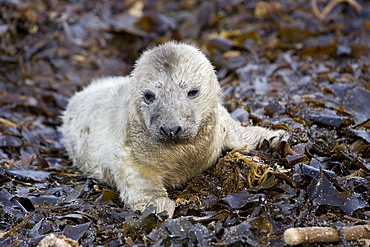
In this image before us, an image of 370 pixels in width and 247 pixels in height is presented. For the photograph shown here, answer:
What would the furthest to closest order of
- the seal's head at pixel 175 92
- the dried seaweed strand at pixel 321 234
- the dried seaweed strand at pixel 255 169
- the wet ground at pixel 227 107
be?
the dried seaweed strand at pixel 255 169 < the seal's head at pixel 175 92 < the wet ground at pixel 227 107 < the dried seaweed strand at pixel 321 234

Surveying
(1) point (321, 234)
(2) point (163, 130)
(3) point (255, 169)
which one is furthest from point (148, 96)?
(1) point (321, 234)

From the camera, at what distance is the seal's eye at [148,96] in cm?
429

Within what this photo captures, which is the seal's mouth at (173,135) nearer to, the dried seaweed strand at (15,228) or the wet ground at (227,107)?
the wet ground at (227,107)

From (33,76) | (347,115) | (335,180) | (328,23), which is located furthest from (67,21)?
(335,180)

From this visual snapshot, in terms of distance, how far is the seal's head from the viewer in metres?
4.06

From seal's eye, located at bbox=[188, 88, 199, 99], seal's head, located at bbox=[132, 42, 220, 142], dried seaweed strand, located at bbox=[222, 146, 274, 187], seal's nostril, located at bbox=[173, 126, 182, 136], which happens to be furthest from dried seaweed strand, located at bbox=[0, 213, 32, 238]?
dried seaweed strand, located at bbox=[222, 146, 274, 187]

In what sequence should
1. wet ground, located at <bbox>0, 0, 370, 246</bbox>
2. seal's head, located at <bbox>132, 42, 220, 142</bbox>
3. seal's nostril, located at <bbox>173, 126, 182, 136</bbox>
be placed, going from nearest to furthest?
wet ground, located at <bbox>0, 0, 370, 246</bbox> → seal's nostril, located at <bbox>173, 126, 182, 136</bbox> → seal's head, located at <bbox>132, 42, 220, 142</bbox>

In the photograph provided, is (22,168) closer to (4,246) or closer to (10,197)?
(10,197)

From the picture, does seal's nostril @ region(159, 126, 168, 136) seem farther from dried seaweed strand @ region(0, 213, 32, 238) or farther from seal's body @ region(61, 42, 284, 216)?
dried seaweed strand @ region(0, 213, 32, 238)

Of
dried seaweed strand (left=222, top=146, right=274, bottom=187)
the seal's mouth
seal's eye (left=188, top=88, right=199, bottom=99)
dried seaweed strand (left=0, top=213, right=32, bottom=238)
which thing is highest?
seal's eye (left=188, top=88, right=199, bottom=99)

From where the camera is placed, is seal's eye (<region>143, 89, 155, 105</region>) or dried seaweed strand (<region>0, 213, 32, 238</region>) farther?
seal's eye (<region>143, 89, 155, 105</region>)

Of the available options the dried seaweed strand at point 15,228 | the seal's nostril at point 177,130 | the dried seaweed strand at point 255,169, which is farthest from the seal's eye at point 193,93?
the dried seaweed strand at point 15,228

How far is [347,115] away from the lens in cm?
539

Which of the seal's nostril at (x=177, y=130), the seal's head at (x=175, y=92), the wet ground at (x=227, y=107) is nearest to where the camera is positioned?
the wet ground at (x=227, y=107)
